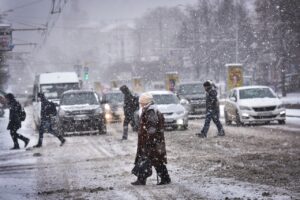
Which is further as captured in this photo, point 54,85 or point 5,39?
point 5,39

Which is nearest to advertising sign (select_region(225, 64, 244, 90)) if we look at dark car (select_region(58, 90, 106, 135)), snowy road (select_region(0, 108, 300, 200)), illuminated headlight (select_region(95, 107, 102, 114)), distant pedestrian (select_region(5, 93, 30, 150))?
dark car (select_region(58, 90, 106, 135))

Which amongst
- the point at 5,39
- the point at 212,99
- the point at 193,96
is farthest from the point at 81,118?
the point at 5,39

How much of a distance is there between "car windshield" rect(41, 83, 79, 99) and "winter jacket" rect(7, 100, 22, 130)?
9.93 meters

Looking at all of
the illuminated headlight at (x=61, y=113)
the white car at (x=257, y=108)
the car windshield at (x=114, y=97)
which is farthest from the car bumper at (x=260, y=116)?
the car windshield at (x=114, y=97)

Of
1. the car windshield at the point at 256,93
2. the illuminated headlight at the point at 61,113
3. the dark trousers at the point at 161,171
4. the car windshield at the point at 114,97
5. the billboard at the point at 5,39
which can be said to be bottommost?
the dark trousers at the point at 161,171

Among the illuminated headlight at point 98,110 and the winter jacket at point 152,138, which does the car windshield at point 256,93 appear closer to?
the illuminated headlight at point 98,110

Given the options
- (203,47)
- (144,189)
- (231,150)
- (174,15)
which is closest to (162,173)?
(144,189)

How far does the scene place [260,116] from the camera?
Result: 2434 centimetres

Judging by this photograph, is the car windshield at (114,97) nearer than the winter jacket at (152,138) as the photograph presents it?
No

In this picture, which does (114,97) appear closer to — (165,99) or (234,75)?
(234,75)

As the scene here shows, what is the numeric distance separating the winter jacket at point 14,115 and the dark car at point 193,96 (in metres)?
14.6

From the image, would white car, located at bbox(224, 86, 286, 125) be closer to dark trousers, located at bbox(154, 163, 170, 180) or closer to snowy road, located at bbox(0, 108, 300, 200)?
snowy road, located at bbox(0, 108, 300, 200)

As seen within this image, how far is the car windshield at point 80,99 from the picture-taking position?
26328 millimetres

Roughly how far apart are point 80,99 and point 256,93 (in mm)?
7030
